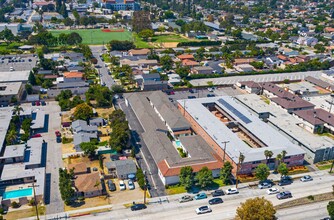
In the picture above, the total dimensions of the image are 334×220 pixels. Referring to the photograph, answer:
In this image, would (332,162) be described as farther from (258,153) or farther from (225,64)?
(225,64)

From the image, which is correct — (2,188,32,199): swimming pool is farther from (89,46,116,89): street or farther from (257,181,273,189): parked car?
(89,46,116,89): street

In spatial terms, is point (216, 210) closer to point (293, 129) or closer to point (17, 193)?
point (293, 129)

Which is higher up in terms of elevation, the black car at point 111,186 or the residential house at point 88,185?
the residential house at point 88,185

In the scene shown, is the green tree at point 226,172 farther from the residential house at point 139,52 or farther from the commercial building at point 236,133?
the residential house at point 139,52

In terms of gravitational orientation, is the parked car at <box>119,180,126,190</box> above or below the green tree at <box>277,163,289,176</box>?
below

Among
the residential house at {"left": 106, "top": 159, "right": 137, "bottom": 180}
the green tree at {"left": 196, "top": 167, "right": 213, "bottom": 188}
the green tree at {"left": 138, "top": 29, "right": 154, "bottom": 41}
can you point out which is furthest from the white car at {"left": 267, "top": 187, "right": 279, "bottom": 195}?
the green tree at {"left": 138, "top": 29, "right": 154, "bottom": 41}

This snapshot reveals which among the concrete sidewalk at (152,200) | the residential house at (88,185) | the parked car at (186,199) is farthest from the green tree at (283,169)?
the residential house at (88,185)

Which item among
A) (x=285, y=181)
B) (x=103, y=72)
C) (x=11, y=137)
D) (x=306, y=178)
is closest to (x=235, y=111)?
(x=285, y=181)
